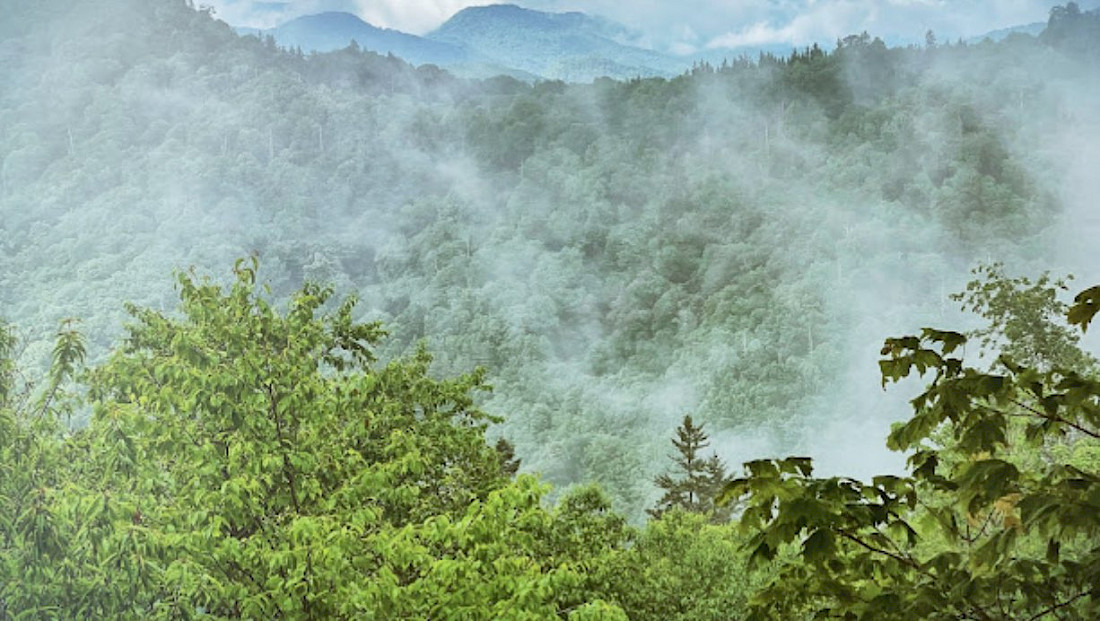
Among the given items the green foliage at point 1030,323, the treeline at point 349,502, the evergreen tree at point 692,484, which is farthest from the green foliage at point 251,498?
the evergreen tree at point 692,484

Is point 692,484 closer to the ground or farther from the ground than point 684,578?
closer to the ground

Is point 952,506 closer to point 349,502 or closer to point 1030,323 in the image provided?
point 349,502

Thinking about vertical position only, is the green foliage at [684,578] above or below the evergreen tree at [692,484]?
above

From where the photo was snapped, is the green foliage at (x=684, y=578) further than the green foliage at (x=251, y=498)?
Yes

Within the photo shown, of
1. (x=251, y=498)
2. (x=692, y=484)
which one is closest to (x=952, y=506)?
(x=251, y=498)

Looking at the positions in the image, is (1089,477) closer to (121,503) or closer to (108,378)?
(121,503)

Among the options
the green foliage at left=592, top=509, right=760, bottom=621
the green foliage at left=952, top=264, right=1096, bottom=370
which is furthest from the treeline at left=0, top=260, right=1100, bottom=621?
the green foliage at left=952, top=264, right=1096, bottom=370

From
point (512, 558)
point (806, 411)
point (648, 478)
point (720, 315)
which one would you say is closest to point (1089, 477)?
point (512, 558)

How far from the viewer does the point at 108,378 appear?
1147 centimetres

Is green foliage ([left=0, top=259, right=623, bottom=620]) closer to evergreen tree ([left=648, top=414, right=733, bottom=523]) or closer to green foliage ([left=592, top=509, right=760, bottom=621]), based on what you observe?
green foliage ([left=592, top=509, right=760, bottom=621])

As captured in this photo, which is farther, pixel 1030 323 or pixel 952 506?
pixel 1030 323

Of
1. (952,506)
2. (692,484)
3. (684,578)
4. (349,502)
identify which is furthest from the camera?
(692,484)

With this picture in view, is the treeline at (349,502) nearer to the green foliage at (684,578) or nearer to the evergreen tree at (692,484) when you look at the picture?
the green foliage at (684,578)

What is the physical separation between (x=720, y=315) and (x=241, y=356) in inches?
7293
